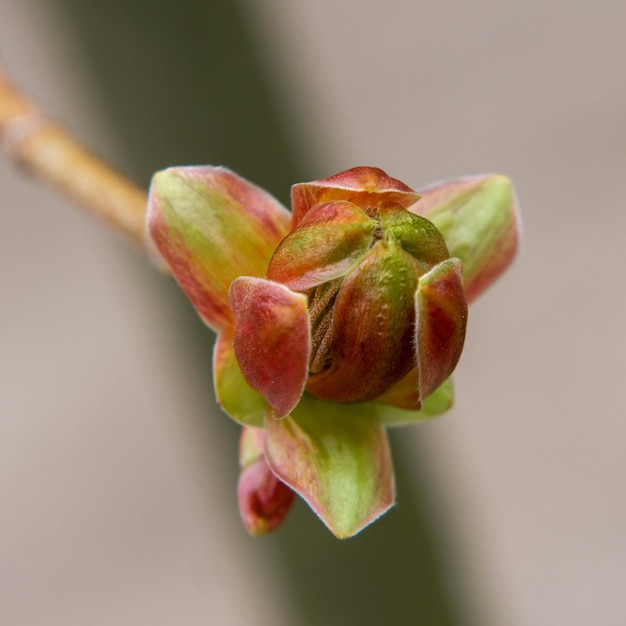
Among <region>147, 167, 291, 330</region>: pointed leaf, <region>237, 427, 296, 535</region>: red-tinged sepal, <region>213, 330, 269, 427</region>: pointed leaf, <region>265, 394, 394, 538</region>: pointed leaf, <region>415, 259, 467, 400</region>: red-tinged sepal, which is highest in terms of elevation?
<region>147, 167, 291, 330</region>: pointed leaf

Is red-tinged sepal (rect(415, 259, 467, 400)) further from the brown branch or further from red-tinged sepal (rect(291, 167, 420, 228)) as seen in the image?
the brown branch

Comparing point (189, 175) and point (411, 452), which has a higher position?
point (189, 175)

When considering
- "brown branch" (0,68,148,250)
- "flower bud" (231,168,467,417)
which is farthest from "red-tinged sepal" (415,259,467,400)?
"brown branch" (0,68,148,250)

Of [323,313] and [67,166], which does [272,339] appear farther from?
[67,166]

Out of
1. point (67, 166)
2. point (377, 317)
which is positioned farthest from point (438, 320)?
point (67, 166)

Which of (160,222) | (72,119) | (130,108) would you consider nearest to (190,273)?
(160,222)

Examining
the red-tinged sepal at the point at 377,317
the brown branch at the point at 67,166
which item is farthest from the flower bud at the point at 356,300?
the brown branch at the point at 67,166

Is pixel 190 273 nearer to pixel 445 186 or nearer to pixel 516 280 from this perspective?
pixel 445 186
